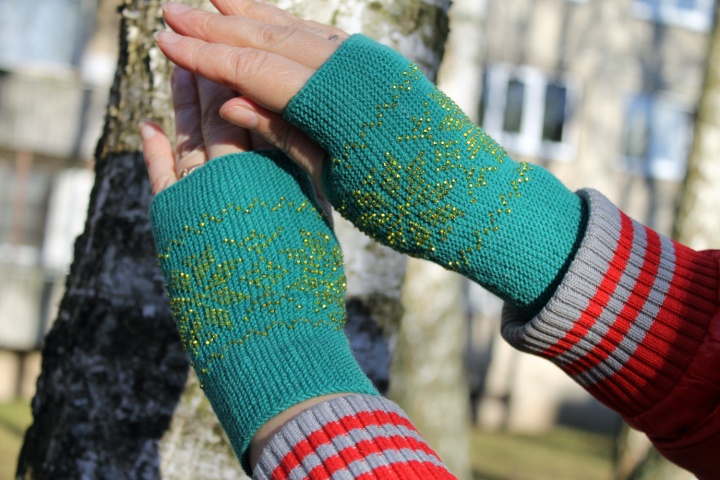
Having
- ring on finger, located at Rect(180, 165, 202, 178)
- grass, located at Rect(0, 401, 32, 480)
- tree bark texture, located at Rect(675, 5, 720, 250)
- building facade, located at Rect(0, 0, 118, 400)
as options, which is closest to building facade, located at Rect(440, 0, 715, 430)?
building facade, located at Rect(0, 0, 118, 400)

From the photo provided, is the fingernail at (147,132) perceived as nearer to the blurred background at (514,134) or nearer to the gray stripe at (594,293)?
the gray stripe at (594,293)

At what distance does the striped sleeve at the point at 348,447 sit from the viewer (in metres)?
1.07

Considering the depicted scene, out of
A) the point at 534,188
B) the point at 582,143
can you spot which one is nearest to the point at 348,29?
the point at 534,188

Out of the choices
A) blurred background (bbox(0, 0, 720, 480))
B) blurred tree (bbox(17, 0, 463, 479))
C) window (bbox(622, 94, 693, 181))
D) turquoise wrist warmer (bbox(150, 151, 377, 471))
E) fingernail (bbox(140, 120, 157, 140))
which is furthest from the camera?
window (bbox(622, 94, 693, 181))

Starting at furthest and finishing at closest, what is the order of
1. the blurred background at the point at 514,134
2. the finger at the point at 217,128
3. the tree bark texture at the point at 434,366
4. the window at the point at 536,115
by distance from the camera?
1. the window at the point at 536,115
2. the blurred background at the point at 514,134
3. the tree bark texture at the point at 434,366
4. the finger at the point at 217,128

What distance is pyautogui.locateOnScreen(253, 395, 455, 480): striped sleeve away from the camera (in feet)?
3.51

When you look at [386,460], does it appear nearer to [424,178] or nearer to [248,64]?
[424,178]

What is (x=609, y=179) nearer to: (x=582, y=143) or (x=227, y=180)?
(x=582, y=143)

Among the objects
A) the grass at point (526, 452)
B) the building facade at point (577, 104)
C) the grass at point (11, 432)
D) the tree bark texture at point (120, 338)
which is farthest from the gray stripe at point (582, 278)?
the building facade at point (577, 104)

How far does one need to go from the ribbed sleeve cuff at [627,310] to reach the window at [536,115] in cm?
1272

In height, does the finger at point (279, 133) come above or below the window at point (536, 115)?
above

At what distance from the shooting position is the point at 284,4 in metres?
1.82

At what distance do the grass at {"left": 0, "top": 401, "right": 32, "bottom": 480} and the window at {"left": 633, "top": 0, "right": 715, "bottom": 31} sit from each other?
10365 mm

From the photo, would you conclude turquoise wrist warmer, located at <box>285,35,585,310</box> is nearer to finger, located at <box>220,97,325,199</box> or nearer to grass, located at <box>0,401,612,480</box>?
finger, located at <box>220,97,325,199</box>
